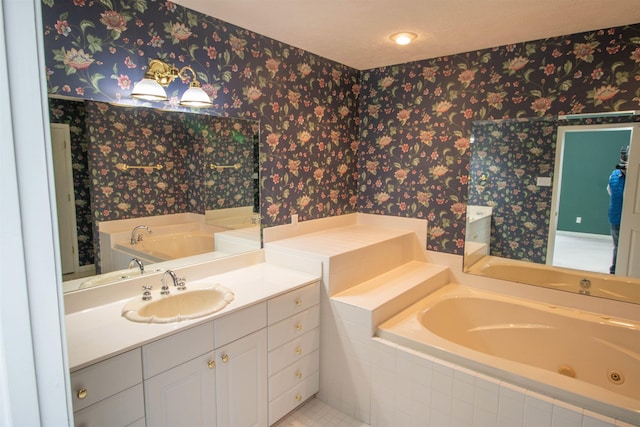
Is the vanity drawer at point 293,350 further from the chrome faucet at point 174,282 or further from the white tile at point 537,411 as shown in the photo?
the white tile at point 537,411

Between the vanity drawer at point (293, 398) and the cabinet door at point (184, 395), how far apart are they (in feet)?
1.48

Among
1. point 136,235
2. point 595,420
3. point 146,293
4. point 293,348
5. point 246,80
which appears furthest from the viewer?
point 246,80

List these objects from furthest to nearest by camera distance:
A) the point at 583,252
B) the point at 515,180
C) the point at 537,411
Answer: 1. the point at 515,180
2. the point at 583,252
3. the point at 537,411

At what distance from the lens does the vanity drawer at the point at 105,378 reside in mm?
1310

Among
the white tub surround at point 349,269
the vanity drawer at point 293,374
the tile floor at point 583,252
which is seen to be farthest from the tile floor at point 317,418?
the tile floor at point 583,252

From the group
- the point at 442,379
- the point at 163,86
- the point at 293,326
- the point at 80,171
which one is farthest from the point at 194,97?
the point at 442,379

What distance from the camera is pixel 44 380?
1.59ft

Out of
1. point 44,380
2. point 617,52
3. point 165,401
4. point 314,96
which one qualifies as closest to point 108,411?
point 165,401

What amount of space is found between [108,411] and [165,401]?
24 cm

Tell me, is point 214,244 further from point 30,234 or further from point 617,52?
point 617,52

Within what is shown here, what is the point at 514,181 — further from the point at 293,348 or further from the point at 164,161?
the point at 164,161

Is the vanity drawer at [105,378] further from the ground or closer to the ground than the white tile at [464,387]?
further from the ground

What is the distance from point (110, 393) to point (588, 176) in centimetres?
302

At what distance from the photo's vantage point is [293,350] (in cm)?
226
